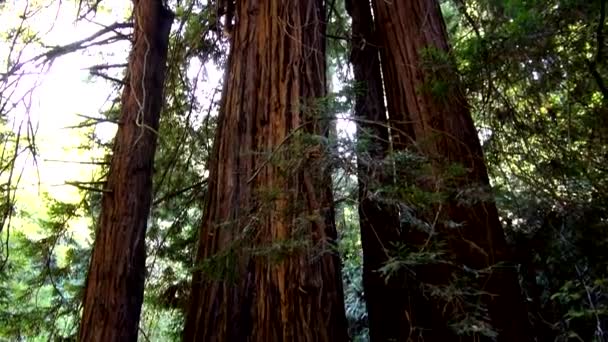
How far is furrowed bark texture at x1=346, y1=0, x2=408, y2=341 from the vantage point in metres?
1.67

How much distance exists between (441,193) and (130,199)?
2062 millimetres

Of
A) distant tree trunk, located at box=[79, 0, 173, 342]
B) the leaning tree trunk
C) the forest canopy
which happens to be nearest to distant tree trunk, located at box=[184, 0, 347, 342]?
the forest canopy

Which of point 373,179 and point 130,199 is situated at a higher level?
point 130,199

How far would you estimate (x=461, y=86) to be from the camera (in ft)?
7.78

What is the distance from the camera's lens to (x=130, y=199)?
10.3 ft

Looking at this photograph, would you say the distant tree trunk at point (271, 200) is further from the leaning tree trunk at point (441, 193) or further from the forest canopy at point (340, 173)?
the leaning tree trunk at point (441, 193)

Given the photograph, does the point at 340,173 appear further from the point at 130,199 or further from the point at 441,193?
A: the point at 130,199

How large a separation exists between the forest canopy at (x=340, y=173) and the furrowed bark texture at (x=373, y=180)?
0.04 feet

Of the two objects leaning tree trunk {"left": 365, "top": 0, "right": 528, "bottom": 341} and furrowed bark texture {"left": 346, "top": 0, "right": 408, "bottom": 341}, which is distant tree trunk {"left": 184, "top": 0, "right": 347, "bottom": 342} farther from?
leaning tree trunk {"left": 365, "top": 0, "right": 528, "bottom": 341}

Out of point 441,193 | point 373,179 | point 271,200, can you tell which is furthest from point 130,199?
point 441,193

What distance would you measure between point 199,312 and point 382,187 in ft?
3.52

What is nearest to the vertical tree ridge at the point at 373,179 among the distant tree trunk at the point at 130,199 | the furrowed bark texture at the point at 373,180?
the furrowed bark texture at the point at 373,180

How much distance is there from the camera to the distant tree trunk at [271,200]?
183cm

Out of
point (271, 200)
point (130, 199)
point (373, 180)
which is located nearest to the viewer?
point (373, 180)
